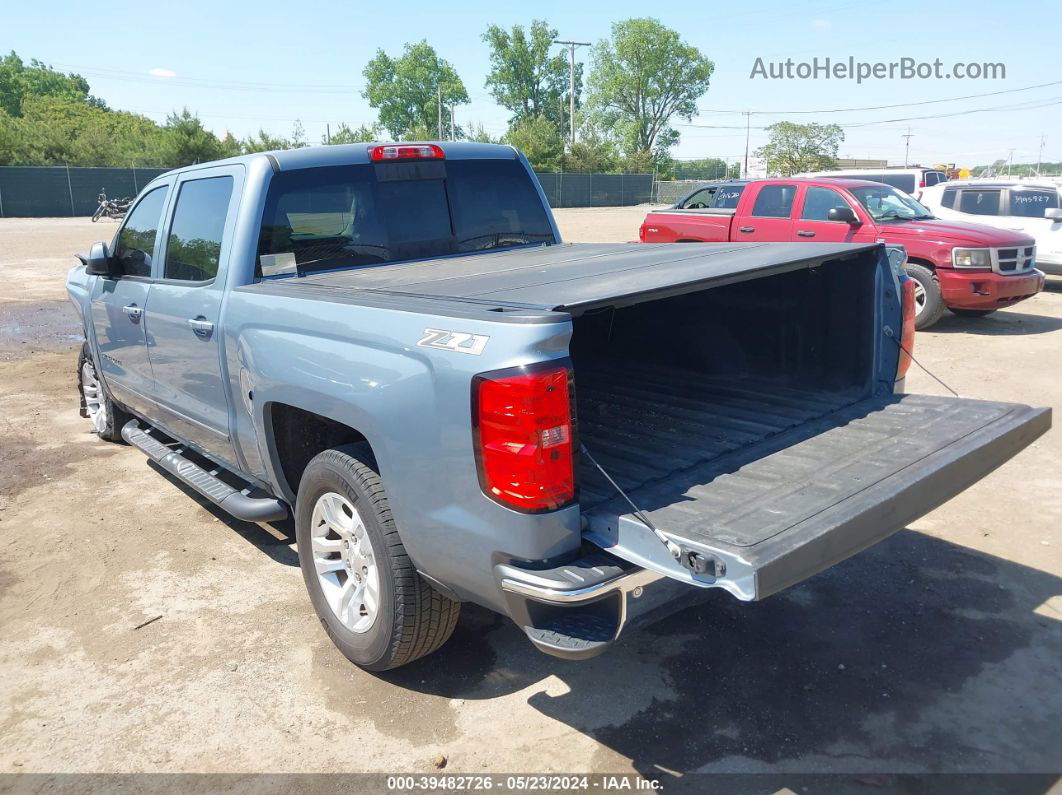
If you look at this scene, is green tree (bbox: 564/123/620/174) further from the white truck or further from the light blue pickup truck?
the light blue pickup truck

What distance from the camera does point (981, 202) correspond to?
1300cm

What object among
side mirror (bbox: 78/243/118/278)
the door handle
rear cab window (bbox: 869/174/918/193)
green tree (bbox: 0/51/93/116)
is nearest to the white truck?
rear cab window (bbox: 869/174/918/193)

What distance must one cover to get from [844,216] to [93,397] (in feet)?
27.9

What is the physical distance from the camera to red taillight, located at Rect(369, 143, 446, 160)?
4355 mm

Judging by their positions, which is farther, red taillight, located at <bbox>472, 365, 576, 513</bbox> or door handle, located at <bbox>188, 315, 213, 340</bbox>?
door handle, located at <bbox>188, 315, 213, 340</bbox>

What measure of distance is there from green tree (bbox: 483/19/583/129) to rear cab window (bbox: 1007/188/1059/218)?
75895 millimetres

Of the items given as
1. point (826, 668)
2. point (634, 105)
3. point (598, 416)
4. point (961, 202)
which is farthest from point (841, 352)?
point (634, 105)

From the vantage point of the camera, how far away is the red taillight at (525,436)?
94.6 inches

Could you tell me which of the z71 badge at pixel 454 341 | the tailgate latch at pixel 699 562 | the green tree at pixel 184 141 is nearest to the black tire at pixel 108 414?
the z71 badge at pixel 454 341

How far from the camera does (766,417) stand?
12.1 feet

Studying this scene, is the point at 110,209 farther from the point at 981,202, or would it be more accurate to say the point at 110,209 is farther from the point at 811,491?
the point at 811,491

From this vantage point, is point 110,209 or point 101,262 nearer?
point 101,262

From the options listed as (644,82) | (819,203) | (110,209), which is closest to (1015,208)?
(819,203)

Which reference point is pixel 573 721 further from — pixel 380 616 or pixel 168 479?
pixel 168 479
